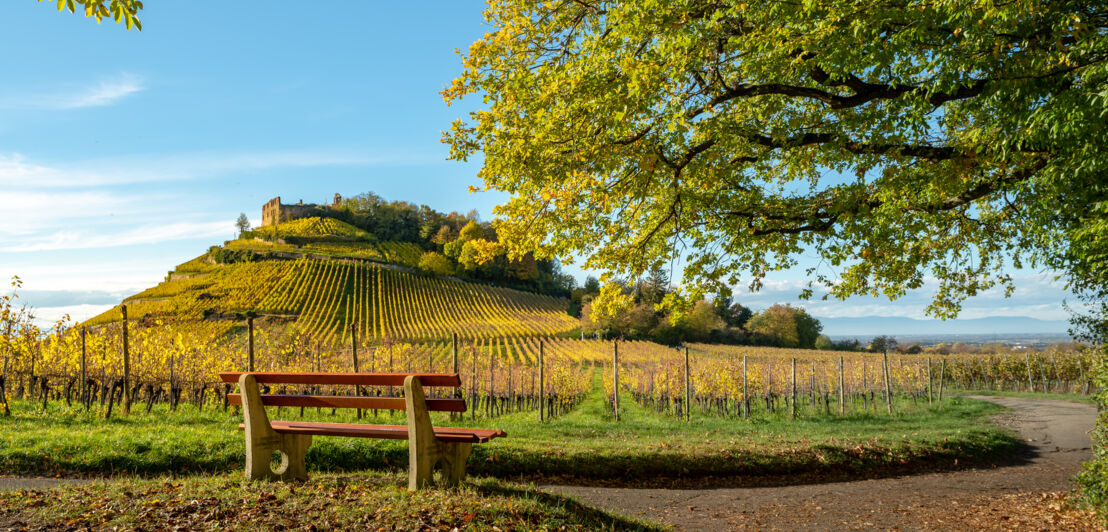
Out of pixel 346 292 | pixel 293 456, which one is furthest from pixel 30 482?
pixel 346 292

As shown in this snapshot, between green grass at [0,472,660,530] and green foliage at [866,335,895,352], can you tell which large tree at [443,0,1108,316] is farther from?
green foliage at [866,335,895,352]

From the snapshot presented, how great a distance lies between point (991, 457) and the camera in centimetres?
1170

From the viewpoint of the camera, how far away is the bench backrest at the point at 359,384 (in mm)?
5262

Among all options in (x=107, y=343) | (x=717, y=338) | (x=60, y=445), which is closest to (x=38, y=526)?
(x=60, y=445)

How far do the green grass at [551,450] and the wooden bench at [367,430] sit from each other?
2113 mm

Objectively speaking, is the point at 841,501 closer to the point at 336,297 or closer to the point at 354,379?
the point at 354,379

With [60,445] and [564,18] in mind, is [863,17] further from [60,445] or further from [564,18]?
[60,445]

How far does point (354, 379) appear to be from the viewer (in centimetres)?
561

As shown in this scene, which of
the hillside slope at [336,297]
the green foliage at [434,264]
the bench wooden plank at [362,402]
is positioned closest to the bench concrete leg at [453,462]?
the bench wooden plank at [362,402]

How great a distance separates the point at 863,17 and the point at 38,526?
8900mm

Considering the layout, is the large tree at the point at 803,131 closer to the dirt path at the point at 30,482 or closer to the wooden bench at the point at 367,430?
the wooden bench at the point at 367,430

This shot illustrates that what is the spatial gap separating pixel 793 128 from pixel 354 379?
6.90 metres

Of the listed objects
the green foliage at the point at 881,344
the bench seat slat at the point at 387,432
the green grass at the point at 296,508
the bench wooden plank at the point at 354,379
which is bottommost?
the green foliage at the point at 881,344

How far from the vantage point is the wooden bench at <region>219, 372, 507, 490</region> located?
5.32 metres
